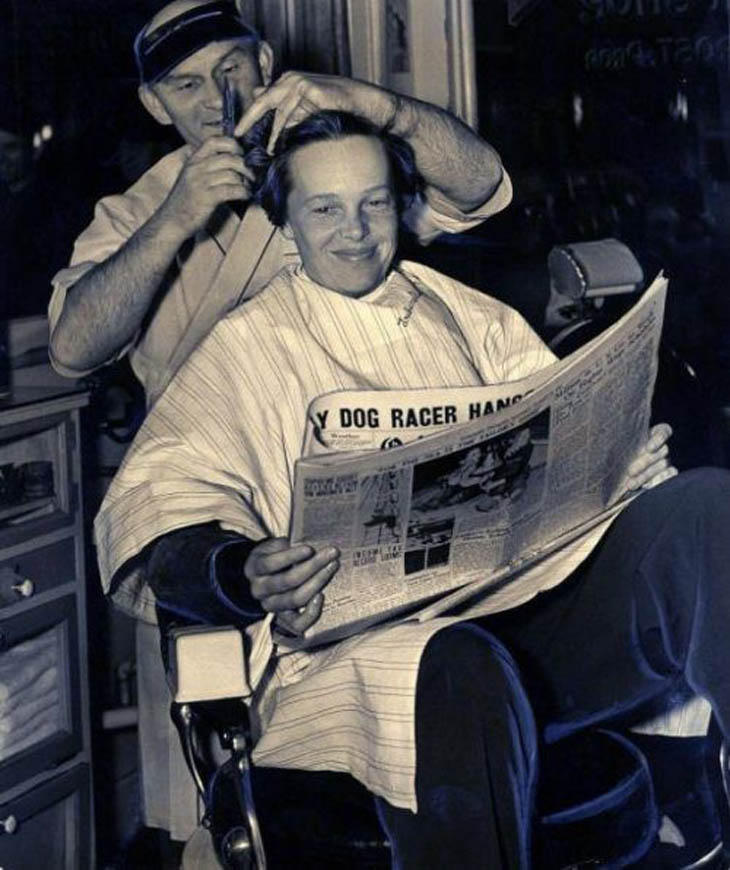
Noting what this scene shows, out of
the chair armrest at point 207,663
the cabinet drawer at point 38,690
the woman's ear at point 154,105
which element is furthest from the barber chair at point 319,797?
the woman's ear at point 154,105

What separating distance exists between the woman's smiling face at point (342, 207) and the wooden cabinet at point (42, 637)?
47 cm

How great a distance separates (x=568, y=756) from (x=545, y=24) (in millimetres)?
1051

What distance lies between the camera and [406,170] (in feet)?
5.47

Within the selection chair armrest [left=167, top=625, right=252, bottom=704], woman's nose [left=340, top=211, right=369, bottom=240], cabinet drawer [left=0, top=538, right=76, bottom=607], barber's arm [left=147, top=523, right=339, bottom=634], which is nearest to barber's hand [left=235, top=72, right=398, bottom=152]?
woman's nose [left=340, top=211, right=369, bottom=240]

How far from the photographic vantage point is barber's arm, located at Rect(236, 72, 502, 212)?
1.56m

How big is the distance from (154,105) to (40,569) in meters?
0.67

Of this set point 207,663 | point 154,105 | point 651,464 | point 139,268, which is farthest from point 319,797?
point 154,105

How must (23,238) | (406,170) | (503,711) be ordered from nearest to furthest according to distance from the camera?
(503,711) < (406,170) < (23,238)

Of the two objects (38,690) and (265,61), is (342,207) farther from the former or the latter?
(38,690)

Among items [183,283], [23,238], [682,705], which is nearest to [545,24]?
[183,283]

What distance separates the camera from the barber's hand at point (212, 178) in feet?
5.18

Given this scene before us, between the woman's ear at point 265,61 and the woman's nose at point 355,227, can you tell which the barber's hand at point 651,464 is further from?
the woman's ear at point 265,61

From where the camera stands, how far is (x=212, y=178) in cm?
158

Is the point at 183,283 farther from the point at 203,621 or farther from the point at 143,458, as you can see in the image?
the point at 203,621
